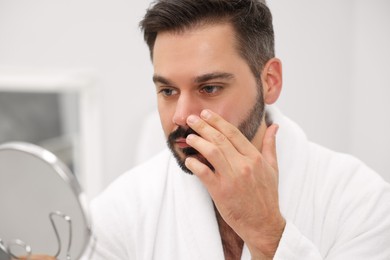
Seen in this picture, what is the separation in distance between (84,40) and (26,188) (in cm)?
100

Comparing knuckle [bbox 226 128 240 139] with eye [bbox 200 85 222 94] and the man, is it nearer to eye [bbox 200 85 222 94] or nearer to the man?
the man

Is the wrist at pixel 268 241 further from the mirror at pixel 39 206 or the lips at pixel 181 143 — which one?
the mirror at pixel 39 206

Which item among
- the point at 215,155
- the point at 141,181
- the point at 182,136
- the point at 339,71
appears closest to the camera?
the point at 215,155

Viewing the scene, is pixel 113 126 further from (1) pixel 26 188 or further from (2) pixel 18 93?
(1) pixel 26 188

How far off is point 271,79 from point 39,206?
2.18ft

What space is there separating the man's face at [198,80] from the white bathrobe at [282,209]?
0.13m

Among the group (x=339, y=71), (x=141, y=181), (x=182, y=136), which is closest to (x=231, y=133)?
(x=182, y=136)

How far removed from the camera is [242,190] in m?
0.78

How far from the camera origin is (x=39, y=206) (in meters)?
0.51

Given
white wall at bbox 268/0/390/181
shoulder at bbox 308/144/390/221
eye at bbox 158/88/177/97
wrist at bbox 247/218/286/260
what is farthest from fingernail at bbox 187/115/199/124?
white wall at bbox 268/0/390/181

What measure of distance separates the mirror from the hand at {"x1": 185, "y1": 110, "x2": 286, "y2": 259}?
318 millimetres

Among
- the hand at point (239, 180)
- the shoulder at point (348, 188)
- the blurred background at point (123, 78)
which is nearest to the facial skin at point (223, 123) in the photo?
the hand at point (239, 180)

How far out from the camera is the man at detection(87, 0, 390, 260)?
31.3 inches

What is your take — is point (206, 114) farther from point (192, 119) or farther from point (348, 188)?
point (348, 188)
